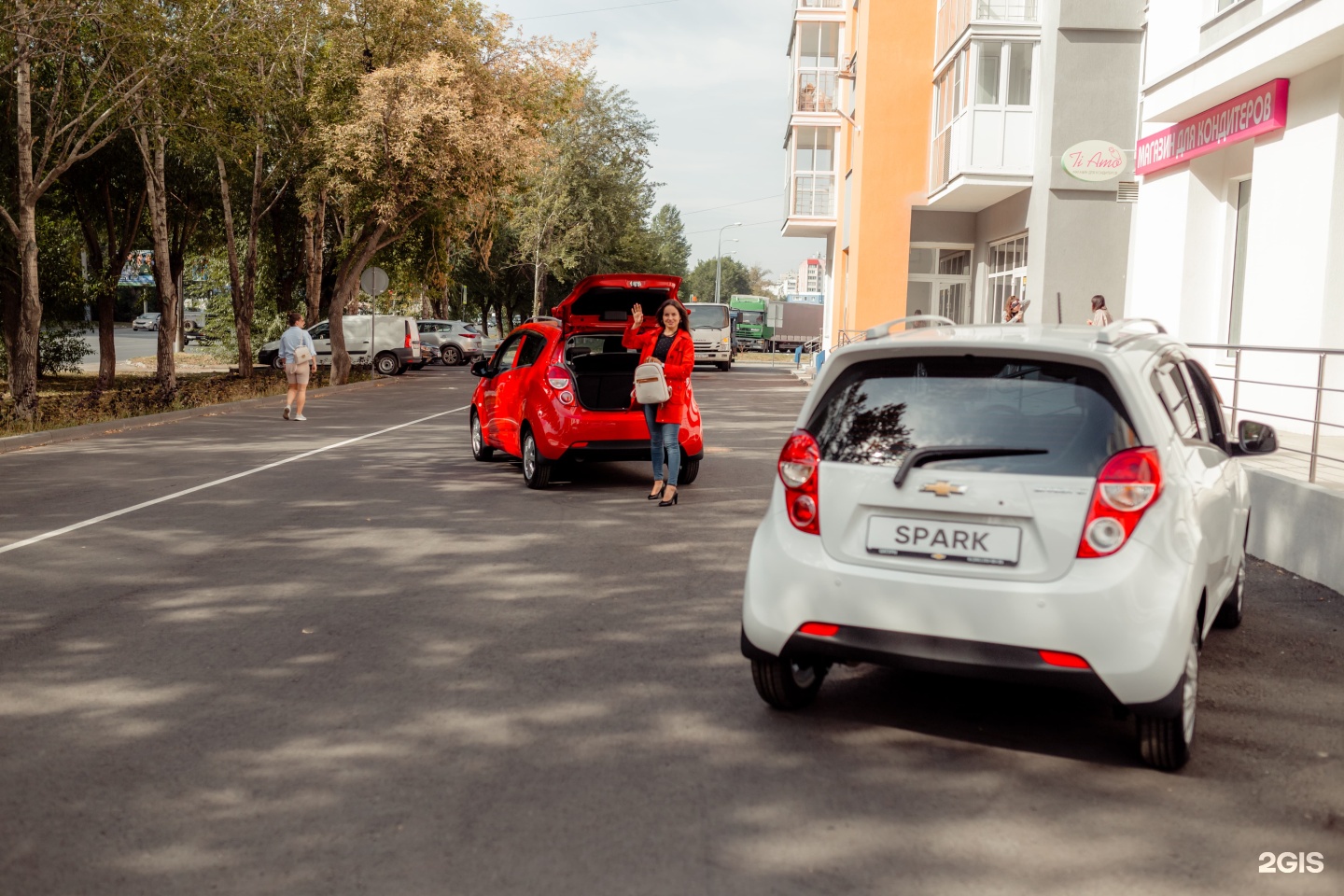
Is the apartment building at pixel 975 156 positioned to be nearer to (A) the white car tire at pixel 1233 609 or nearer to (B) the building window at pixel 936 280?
(B) the building window at pixel 936 280

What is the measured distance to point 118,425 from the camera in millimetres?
19016

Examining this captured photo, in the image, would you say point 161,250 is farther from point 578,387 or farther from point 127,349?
point 127,349

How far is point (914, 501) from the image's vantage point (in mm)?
4512

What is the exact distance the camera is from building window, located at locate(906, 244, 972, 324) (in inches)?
1480

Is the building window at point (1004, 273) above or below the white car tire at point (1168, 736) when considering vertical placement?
above

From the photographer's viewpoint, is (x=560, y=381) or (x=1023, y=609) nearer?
(x=1023, y=609)

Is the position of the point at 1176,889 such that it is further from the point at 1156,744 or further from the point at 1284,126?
the point at 1284,126

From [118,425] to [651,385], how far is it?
11.7m

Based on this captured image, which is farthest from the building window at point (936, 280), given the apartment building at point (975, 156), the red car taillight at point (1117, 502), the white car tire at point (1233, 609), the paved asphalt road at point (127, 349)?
the red car taillight at point (1117, 502)

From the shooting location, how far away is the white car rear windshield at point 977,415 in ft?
14.4

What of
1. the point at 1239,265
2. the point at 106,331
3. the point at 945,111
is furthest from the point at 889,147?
the point at 106,331

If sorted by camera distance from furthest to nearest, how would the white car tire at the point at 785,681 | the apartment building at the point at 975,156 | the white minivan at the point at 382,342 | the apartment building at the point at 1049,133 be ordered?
the white minivan at the point at 382,342 < the apartment building at the point at 975,156 < the apartment building at the point at 1049,133 < the white car tire at the point at 785,681

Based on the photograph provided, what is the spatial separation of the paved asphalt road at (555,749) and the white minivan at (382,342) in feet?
104

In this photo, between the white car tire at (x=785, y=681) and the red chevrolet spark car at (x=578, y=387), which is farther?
the red chevrolet spark car at (x=578, y=387)
